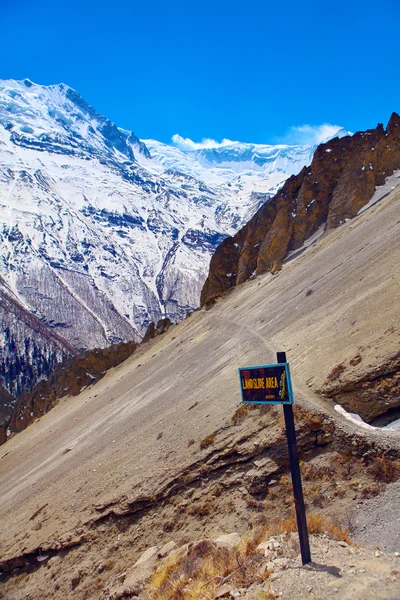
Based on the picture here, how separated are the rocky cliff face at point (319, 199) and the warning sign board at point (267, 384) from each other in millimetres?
38924

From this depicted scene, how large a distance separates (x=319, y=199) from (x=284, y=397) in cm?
4834

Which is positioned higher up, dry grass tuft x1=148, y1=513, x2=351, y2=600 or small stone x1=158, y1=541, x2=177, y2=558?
dry grass tuft x1=148, y1=513, x2=351, y2=600

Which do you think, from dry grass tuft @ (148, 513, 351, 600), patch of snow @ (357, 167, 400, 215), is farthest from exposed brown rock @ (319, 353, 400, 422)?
patch of snow @ (357, 167, 400, 215)

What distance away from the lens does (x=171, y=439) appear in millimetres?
17156

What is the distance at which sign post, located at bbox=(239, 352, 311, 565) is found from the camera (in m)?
8.24

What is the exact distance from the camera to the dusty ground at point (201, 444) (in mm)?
11977

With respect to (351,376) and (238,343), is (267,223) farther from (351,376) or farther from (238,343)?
(351,376)

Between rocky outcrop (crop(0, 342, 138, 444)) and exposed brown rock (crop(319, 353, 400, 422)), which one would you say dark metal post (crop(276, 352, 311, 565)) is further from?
rocky outcrop (crop(0, 342, 138, 444))

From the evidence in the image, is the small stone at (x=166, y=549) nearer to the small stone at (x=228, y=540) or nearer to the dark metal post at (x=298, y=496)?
the small stone at (x=228, y=540)

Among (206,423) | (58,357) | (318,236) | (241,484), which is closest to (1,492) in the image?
(206,423)

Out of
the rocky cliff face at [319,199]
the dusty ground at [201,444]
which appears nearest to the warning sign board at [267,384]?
the dusty ground at [201,444]

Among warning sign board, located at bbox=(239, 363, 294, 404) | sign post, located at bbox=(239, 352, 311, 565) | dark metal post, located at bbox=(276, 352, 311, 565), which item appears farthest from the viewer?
warning sign board, located at bbox=(239, 363, 294, 404)

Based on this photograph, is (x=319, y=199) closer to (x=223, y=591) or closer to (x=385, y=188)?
A: (x=385, y=188)

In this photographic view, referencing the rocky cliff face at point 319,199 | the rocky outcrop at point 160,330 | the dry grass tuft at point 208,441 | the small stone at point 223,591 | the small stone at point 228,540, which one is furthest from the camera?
the rocky outcrop at point 160,330
